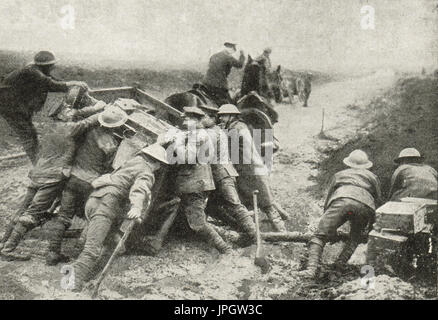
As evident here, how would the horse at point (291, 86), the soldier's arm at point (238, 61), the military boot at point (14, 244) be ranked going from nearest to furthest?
the military boot at point (14, 244) < the soldier's arm at point (238, 61) < the horse at point (291, 86)

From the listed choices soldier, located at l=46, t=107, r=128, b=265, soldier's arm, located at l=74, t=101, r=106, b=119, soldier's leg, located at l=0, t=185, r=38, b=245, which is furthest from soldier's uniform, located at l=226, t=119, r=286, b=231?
soldier's leg, located at l=0, t=185, r=38, b=245

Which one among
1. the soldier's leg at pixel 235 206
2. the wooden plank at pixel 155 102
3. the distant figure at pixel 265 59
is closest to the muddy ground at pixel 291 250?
the soldier's leg at pixel 235 206

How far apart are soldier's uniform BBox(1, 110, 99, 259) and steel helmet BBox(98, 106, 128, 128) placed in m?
0.10

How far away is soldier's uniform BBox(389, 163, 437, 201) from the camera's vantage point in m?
5.16

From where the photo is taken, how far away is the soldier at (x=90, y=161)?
218 inches

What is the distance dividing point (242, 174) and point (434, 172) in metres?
2.36

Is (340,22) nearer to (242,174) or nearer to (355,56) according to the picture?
(355,56)

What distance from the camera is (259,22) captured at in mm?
6762

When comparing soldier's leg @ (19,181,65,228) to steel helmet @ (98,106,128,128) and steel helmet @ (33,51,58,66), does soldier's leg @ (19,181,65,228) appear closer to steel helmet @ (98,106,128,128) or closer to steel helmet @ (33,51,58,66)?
steel helmet @ (98,106,128,128)

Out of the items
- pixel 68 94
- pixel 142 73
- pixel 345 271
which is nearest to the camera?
pixel 345 271

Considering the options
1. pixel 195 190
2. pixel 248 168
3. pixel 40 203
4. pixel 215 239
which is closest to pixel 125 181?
pixel 195 190

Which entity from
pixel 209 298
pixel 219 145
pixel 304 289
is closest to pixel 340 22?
pixel 219 145

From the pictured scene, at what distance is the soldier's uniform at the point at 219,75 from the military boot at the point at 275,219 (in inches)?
81.7

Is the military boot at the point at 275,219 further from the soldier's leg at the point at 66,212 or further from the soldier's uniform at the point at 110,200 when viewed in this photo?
the soldier's leg at the point at 66,212
